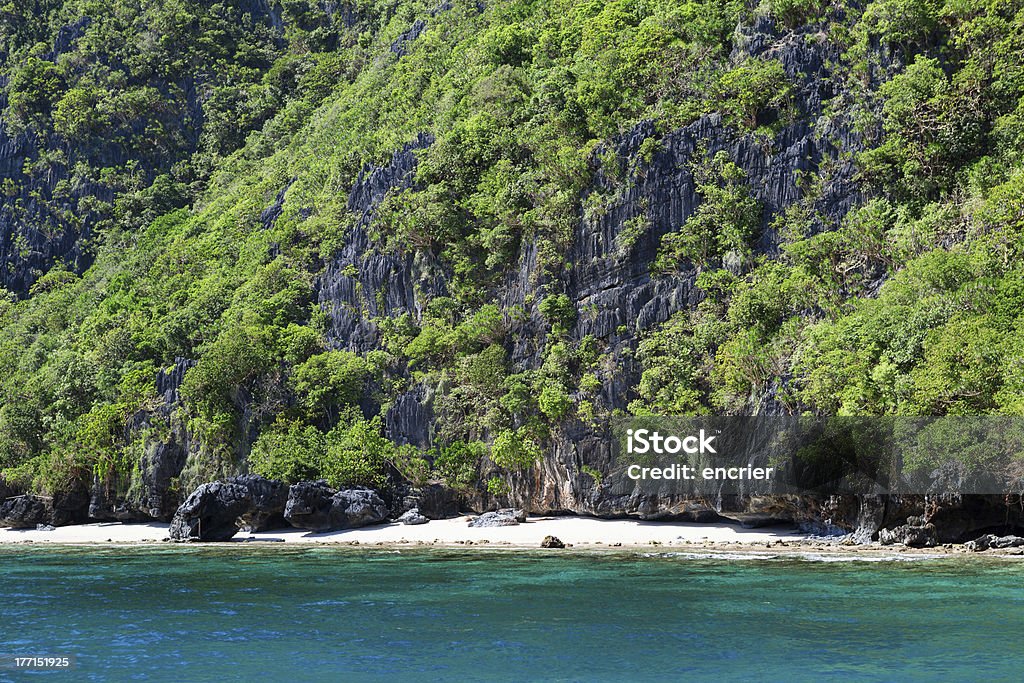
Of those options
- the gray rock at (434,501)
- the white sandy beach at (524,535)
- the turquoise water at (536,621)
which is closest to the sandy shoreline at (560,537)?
the white sandy beach at (524,535)

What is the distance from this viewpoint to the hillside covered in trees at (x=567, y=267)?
33594mm

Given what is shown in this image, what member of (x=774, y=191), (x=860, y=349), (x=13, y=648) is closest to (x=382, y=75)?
(x=774, y=191)

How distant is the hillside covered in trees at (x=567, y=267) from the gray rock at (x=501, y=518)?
99 centimetres

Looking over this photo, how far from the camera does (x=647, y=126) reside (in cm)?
4206

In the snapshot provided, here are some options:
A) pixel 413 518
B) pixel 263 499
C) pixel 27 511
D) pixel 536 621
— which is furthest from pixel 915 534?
pixel 27 511

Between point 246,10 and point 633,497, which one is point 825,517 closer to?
point 633,497

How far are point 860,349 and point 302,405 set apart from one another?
2615 centimetres

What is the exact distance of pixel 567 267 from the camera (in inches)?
1663

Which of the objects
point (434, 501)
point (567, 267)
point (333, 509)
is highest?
point (567, 267)

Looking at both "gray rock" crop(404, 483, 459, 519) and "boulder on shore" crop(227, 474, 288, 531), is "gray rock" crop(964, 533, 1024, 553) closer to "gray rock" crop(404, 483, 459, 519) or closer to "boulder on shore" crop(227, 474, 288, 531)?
"gray rock" crop(404, 483, 459, 519)

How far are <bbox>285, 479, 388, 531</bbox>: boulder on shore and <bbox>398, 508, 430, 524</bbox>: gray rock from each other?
778 millimetres

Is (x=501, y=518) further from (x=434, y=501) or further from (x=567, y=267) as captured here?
(x=567, y=267)

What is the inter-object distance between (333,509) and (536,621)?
22405 mm

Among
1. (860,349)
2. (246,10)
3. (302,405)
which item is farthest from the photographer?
(246,10)
